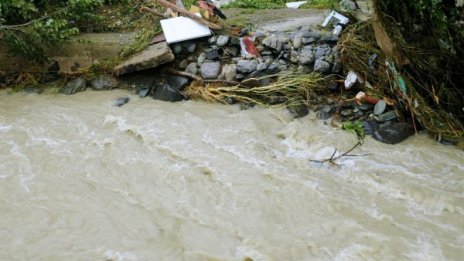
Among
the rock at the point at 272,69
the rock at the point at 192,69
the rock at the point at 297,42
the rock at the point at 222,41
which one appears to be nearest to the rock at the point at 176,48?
the rock at the point at 192,69

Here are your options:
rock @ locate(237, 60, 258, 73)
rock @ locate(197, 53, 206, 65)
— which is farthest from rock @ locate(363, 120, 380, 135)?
rock @ locate(197, 53, 206, 65)

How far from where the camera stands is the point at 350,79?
196 inches

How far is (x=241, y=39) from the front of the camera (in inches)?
216

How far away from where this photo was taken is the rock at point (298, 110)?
4961mm

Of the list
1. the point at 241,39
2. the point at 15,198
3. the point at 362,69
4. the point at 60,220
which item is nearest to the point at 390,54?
the point at 362,69

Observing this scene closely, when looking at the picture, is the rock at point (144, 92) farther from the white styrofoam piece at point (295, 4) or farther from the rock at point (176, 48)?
the white styrofoam piece at point (295, 4)

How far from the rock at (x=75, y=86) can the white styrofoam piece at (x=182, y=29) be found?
1323 mm

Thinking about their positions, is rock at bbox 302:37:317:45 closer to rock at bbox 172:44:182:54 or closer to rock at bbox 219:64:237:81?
rock at bbox 219:64:237:81

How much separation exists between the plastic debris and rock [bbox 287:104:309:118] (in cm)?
A: 55

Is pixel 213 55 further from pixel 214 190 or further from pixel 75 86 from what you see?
pixel 214 190

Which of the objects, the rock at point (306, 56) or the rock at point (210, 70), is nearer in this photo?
the rock at point (306, 56)

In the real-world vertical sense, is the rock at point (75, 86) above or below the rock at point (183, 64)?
below

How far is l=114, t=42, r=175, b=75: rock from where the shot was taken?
544 centimetres

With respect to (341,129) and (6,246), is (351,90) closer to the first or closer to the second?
(341,129)
